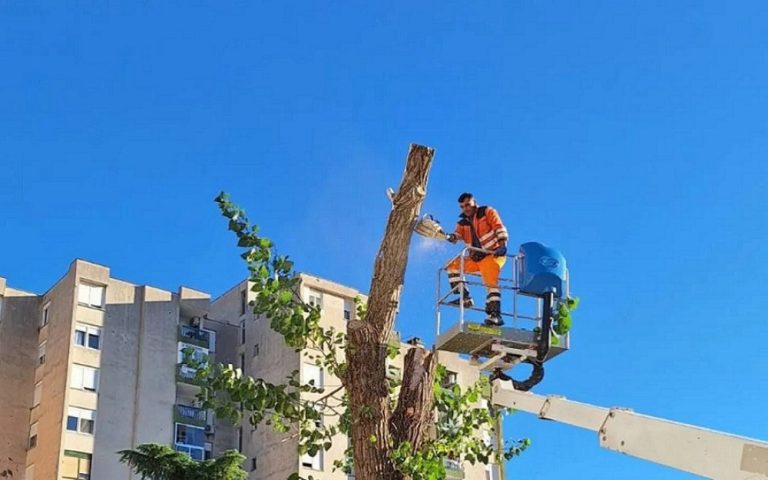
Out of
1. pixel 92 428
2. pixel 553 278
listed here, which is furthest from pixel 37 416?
pixel 553 278

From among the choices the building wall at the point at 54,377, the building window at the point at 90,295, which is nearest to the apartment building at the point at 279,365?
the building window at the point at 90,295

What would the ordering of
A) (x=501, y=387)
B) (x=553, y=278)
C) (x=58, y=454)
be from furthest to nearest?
(x=58, y=454), (x=553, y=278), (x=501, y=387)

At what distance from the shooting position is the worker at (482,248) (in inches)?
472

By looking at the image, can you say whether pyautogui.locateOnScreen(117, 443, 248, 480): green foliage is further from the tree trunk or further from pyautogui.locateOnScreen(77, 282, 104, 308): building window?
the tree trunk

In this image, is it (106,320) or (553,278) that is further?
(106,320)

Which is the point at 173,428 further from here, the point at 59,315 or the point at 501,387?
the point at 501,387

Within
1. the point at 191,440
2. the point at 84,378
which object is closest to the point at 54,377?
the point at 84,378

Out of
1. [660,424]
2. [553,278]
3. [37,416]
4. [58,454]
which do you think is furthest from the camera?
[37,416]

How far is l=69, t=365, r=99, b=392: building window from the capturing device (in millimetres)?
47969

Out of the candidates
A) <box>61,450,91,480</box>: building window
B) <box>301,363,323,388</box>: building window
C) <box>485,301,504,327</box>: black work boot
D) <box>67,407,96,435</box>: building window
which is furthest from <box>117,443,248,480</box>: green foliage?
<box>485,301,504,327</box>: black work boot

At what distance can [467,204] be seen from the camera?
12.3 m

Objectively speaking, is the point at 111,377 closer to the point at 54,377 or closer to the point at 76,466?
the point at 54,377

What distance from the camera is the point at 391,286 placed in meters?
9.04

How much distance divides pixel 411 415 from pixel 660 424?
7.41 feet
